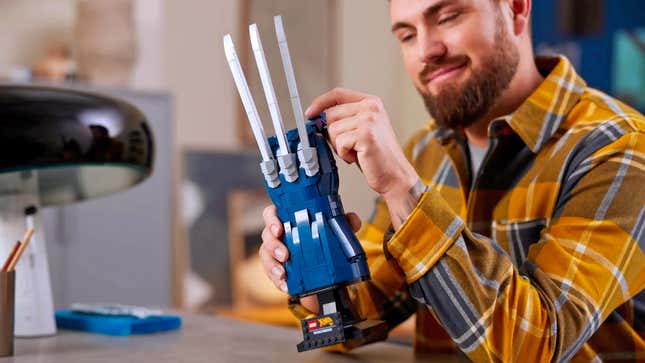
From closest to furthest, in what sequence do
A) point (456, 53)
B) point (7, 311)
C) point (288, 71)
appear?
point (288, 71) < point (7, 311) < point (456, 53)

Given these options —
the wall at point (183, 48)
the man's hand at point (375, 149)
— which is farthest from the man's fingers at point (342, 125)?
the wall at point (183, 48)

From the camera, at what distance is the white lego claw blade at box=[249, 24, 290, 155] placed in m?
0.94

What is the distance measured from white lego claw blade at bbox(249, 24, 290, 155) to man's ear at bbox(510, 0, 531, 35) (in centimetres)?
58

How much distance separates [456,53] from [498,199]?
0.24 meters

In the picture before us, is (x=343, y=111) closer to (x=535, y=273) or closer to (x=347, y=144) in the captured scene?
(x=347, y=144)

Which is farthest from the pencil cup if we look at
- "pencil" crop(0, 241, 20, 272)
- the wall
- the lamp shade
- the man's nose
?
the wall

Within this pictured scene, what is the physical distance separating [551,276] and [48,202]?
863mm

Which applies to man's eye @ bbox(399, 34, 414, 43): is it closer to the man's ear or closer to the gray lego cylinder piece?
the man's ear

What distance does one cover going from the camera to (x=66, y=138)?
1.20 m

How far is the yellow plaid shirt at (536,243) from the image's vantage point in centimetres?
99

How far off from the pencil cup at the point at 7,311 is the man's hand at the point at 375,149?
53cm

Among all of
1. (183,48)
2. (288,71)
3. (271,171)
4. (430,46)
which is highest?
(183,48)

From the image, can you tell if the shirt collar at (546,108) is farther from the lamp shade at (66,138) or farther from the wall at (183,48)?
the wall at (183,48)

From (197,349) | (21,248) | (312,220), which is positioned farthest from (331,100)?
(21,248)
